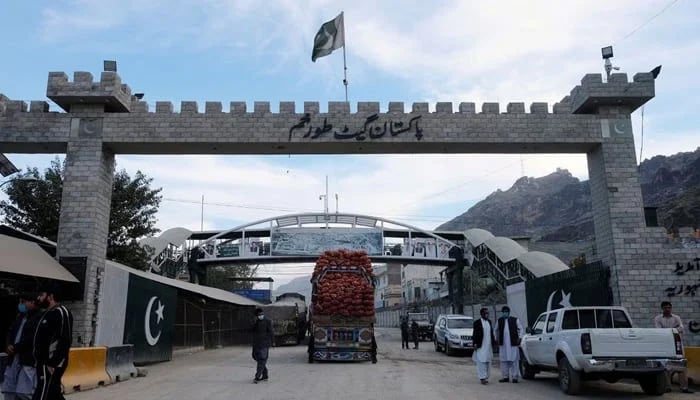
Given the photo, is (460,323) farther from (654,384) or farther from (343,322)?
(654,384)

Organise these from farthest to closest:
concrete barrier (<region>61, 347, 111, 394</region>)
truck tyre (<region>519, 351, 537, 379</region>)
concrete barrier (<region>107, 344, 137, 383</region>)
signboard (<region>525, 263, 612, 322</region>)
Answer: signboard (<region>525, 263, 612, 322</region>) < truck tyre (<region>519, 351, 537, 379</region>) < concrete barrier (<region>107, 344, 137, 383</region>) < concrete barrier (<region>61, 347, 111, 394</region>)

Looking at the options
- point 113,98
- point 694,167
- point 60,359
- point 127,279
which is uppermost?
point 694,167

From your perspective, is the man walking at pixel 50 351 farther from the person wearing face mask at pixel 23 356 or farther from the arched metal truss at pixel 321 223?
the arched metal truss at pixel 321 223

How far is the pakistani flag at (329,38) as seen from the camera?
64.7ft

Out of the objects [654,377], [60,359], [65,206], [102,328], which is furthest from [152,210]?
[654,377]

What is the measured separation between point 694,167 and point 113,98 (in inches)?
3293

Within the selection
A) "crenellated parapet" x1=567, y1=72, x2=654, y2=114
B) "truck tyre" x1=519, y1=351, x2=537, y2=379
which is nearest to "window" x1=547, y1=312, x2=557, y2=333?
"truck tyre" x1=519, y1=351, x2=537, y2=379

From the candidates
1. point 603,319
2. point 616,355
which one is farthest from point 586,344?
point 603,319

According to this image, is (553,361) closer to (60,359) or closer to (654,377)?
(654,377)

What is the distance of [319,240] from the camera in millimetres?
39406

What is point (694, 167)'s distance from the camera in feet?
257

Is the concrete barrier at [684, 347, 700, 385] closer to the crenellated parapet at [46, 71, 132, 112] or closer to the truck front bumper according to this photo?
the truck front bumper

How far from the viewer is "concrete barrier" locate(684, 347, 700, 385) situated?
1089 cm

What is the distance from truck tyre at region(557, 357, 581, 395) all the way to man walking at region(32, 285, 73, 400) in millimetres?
8349
